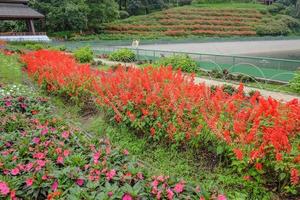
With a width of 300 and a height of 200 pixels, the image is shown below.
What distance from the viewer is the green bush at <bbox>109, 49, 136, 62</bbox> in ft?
55.8

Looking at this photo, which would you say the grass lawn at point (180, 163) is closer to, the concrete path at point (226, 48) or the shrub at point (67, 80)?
the shrub at point (67, 80)

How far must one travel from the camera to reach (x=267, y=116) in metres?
3.88

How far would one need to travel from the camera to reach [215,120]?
4.15m

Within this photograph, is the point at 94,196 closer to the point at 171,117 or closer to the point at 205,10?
the point at 171,117

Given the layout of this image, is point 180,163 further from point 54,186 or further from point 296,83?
point 296,83

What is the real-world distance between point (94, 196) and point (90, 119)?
3997mm

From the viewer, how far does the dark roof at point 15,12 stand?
33.0 meters

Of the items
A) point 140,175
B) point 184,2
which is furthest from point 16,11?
point 184,2

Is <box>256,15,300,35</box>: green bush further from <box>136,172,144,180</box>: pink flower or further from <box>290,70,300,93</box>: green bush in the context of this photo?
<box>136,172,144,180</box>: pink flower

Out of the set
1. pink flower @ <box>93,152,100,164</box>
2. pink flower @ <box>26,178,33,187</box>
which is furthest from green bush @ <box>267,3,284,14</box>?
pink flower @ <box>26,178,33,187</box>

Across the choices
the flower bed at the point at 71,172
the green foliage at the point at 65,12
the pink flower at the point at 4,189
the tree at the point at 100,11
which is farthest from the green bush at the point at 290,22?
the pink flower at the point at 4,189

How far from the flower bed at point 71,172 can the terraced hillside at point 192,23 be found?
40.5 metres

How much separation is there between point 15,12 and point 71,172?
114ft

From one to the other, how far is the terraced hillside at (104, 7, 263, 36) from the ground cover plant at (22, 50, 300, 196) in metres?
39.0
